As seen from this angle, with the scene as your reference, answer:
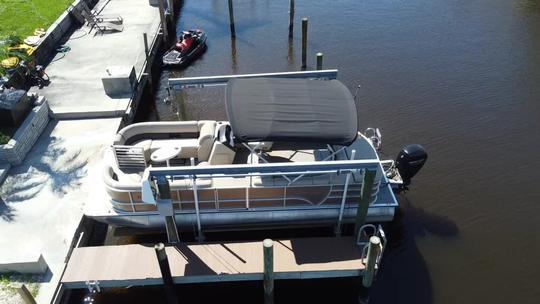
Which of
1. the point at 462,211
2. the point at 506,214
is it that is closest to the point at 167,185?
the point at 462,211

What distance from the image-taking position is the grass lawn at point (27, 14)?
21.1m

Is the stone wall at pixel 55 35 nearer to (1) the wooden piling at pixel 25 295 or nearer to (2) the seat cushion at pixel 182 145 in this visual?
(2) the seat cushion at pixel 182 145

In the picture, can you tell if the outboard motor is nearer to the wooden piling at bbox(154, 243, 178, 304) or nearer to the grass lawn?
the wooden piling at bbox(154, 243, 178, 304)

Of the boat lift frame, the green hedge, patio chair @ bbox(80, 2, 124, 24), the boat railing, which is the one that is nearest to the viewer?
the boat railing

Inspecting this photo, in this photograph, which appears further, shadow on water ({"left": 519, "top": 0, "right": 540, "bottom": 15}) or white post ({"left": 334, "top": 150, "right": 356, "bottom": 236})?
shadow on water ({"left": 519, "top": 0, "right": 540, "bottom": 15})

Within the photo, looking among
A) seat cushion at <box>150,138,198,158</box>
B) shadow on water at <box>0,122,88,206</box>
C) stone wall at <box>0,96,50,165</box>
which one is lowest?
shadow on water at <box>0,122,88,206</box>

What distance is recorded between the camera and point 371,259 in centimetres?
1007

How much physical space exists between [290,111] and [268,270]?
4.00m

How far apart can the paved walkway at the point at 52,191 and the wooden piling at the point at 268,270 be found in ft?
16.7

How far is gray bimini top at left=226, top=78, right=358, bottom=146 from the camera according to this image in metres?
10.8

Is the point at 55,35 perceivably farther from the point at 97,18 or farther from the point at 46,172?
the point at 46,172

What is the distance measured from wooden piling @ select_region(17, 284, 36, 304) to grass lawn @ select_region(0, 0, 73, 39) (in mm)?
14961

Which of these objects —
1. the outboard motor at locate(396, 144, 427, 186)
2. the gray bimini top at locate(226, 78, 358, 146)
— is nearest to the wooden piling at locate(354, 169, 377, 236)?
the gray bimini top at locate(226, 78, 358, 146)

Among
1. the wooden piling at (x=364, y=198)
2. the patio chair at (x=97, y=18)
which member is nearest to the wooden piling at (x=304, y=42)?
the patio chair at (x=97, y=18)
